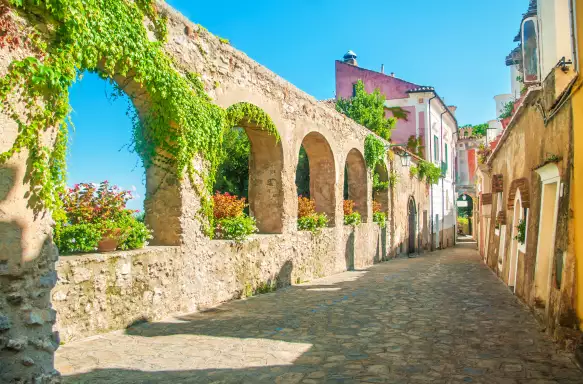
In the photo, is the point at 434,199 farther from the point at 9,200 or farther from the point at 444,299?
the point at 9,200

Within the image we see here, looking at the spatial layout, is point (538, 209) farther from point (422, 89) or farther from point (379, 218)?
point (422, 89)

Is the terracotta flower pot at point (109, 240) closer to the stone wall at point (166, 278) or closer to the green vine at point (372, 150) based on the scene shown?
the stone wall at point (166, 278)

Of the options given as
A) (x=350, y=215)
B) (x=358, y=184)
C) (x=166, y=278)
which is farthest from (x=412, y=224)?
(x=166, y=278)

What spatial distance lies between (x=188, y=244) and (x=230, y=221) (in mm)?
1219

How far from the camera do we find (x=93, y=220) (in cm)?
555

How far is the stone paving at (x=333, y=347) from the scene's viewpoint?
3.98 metres

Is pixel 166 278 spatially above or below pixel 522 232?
below

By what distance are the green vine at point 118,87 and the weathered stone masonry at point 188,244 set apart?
0.40 ft

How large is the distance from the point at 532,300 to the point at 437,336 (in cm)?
210

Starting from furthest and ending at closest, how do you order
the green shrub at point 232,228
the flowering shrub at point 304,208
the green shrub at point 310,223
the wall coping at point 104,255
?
the flowering shrub at point 304,208 < the green shrub at point 310,223 < the green shrub at point 232,228 < the wall coping at point 104,255

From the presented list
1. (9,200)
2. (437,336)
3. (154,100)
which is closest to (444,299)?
(437,336)

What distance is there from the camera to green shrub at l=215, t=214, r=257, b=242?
25.6 ft

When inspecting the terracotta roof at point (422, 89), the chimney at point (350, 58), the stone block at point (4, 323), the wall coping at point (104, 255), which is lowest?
the stone block at point (4, 323)

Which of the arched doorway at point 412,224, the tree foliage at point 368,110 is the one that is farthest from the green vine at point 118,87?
the arched doorway at point 412,224
